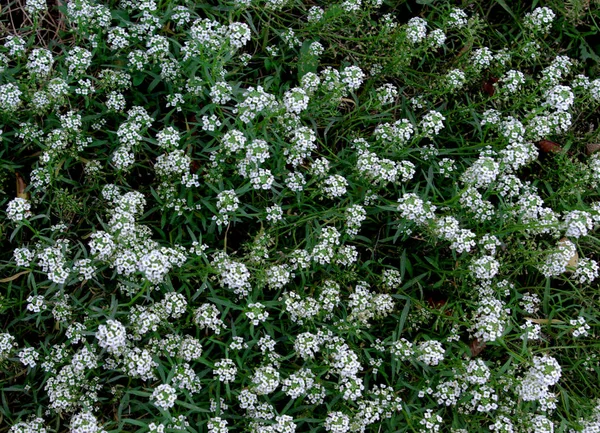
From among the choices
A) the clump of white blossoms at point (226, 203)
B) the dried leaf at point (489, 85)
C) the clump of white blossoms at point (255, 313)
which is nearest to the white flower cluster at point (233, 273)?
the clump of white blossoms at point (255, 313)

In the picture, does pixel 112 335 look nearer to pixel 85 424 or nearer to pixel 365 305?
pixel 85 424

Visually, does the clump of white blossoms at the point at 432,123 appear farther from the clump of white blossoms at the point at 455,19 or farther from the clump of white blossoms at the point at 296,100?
the clump of white blossoms at the point at 455,19

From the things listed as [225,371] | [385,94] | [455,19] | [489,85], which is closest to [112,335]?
[225,371]

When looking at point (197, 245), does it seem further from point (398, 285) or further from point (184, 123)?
point (398, 285)

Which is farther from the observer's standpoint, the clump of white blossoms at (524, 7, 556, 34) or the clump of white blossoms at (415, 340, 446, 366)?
the clump of white blossoms at (524, 7, 556, 34)

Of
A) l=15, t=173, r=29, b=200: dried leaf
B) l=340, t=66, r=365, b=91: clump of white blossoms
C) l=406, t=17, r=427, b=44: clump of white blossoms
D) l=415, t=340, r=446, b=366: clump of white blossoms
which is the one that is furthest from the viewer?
l=406, t=17, r=427, b=44: clump of white blossoms

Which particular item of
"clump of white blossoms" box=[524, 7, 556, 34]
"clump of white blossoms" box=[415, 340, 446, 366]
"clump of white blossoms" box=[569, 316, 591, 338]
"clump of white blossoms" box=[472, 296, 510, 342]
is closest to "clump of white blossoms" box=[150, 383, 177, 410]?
"clump of white blossoms" box=[415, 340, 446, 366]

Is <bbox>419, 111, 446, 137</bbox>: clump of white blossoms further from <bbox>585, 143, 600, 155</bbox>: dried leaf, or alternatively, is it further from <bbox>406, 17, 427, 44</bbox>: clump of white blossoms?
<bbox>585, 143, 600, 155</bbox>: dried leaf
